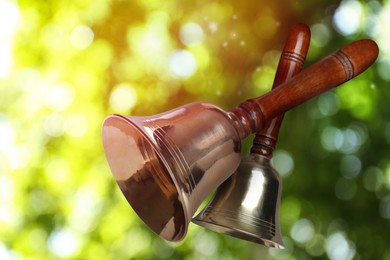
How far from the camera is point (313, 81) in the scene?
1195mm

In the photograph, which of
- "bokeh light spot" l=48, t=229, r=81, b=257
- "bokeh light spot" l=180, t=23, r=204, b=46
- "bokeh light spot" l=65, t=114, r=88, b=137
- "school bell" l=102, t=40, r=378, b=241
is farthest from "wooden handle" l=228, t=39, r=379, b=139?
"bokeh light spot" l=48, t=229, r=81, b=257

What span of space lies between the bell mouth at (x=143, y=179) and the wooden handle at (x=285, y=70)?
0.20 meters

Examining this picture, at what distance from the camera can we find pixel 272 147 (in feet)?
4.17

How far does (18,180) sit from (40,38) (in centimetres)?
64

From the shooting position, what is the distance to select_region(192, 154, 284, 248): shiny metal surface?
1217 millimetres

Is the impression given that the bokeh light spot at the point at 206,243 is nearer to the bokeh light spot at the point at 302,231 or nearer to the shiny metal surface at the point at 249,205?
the bokeh light spot at the point at 302,231

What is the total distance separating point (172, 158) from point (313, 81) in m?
0.34

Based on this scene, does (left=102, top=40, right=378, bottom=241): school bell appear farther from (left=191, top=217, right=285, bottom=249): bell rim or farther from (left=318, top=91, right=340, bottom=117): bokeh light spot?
(left=318, top=91, right=340, bottom=117): bokeh light spot

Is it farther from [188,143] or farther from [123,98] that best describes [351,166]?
[188,143]

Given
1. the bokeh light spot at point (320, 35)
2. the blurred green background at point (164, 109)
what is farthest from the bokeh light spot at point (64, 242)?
the bokeh light spot at point (320, 35)

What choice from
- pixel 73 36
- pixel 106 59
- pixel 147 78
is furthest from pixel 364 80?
pixel 73 36

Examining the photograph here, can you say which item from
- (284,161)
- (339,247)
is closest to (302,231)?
(339,247)

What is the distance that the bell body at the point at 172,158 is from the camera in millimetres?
1028

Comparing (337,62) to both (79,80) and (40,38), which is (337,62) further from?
(40,38)
